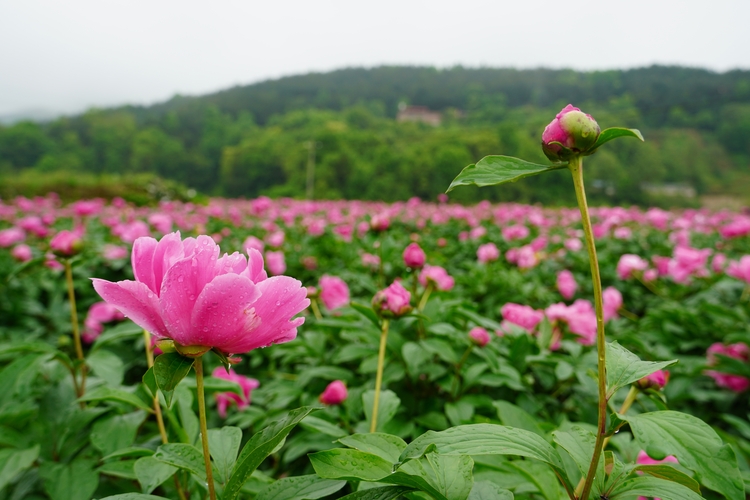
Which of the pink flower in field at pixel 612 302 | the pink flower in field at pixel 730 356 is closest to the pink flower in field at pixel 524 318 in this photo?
the pink flower in field at pixel 730 356

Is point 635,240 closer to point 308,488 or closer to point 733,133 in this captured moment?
point 308,488

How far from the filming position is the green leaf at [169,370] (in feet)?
1.17

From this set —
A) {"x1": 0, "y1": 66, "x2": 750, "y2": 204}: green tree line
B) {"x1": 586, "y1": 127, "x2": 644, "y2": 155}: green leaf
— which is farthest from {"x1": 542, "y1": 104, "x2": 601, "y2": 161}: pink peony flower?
{"x1": 0, "y1": 66, "x2": 750, "y2": 204}: green tree line

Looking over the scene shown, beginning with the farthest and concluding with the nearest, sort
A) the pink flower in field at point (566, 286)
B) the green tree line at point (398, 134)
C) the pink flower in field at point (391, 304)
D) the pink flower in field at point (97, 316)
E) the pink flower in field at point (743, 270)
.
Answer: the green tree line at point (398, 134) < the pink flower in field at point (566, 286) < the pink flower in field at point (97, 316) < the pink flower in field at point (743, 270) < the pink flower in field at point (391, 304)

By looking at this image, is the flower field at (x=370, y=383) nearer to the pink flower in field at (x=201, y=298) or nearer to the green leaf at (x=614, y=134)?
the pink flower in field at (x=201, y=298)

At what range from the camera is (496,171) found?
0.39 metres

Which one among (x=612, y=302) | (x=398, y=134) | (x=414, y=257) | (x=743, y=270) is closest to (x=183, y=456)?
(x=414, y=257)

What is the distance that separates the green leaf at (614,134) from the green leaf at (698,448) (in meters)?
0.24

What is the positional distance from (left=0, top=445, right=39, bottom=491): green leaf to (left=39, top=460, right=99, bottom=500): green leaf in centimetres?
3

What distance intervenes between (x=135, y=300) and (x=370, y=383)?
2.07 ft

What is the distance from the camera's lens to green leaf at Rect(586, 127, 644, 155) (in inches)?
14.3

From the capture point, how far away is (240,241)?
301 centimetres

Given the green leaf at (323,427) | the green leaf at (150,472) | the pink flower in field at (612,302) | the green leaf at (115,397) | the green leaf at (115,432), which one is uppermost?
the green leaf at (115,397)

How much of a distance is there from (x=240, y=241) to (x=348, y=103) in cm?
5513
